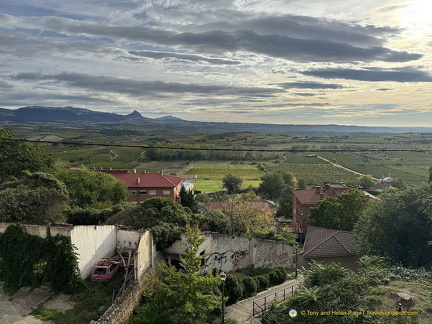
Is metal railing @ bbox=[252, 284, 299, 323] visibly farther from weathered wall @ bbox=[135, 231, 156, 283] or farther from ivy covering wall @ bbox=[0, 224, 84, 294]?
ivy covering wall @ bbox=[0, 224, 84, 294]

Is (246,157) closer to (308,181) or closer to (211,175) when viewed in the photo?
(211,175)

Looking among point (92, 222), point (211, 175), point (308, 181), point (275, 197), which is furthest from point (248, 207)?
point (211, 175)

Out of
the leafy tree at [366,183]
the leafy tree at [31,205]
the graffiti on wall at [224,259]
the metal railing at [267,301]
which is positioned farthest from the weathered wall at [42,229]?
the leafy tree at [366,183]

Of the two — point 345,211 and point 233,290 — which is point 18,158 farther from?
point 345,211

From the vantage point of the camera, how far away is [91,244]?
19.9 metres

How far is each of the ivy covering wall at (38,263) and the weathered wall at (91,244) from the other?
60cm

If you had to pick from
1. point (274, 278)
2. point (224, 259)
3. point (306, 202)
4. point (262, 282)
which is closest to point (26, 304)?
point (224, 259)

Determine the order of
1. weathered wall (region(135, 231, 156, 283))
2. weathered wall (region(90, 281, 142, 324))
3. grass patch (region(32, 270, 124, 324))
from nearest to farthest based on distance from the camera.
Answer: weathered wall (region(90, 281, 142, 324)), grass patch (region(32, 270, 124, 324)), weathered wall (region(135, 231, 156, 283))

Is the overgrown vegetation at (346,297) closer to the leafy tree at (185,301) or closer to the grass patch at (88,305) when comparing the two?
the leafy tree at (185,301)

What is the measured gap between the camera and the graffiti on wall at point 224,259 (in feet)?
83.0

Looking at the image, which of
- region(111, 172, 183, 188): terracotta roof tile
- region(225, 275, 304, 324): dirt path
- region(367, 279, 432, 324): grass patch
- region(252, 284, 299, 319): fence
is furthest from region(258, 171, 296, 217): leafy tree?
region(367, 279, 432, 324): grass patch

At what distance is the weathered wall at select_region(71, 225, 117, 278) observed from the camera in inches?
741

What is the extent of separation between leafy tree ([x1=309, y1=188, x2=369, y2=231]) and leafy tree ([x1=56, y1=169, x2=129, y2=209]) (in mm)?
23845

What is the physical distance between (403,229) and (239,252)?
Result: 12.2 meters
